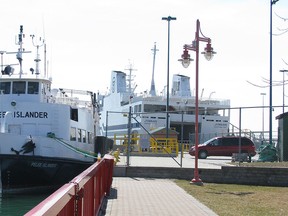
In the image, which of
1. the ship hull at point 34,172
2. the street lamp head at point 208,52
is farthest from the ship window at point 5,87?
the street lamp head at point 208,52

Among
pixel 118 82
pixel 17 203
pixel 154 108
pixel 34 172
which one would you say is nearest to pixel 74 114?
pixel 34 172

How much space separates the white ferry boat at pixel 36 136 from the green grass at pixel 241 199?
14.4 ft

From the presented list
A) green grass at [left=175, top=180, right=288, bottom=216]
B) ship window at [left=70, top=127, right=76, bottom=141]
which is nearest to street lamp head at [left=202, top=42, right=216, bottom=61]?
green grass at [left=175, top=180, right=288, bottom=216]

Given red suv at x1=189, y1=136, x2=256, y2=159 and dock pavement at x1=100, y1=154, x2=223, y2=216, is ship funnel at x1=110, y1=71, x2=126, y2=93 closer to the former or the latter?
red suv at x1=189, y1=136, x2=256, y2=159

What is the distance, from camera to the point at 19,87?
20234 millimetres

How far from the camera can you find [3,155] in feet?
53.9

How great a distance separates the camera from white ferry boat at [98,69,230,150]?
5581cm

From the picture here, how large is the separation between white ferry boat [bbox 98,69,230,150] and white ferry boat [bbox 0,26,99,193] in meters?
22.7

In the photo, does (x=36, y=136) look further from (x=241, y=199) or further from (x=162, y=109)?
(x=162, y=109)

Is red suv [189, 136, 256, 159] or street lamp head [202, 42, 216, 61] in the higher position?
street lamp head [202, 42, 216, 61]

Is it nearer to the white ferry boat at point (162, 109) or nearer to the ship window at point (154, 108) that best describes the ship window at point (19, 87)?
the white ferry boat at point (162, 109)

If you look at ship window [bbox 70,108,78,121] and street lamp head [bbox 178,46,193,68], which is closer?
street lamp head [bbox 178,46,193,68]

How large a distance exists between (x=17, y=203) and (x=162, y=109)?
1912 inches

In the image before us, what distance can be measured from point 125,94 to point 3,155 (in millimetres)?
55474
